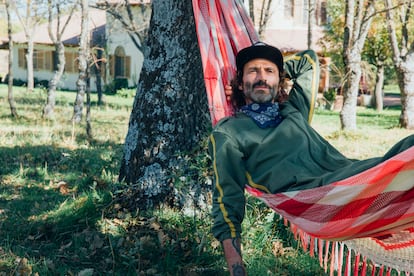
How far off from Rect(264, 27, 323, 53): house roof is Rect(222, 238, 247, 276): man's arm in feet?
71.5

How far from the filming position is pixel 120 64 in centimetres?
2933

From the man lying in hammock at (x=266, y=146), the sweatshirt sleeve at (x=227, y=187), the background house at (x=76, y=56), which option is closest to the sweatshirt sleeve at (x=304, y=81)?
the man lying in hammock at (x=266, y=146)

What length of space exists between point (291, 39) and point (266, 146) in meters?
23.8

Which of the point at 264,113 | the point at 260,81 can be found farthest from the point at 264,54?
the point at 264,113

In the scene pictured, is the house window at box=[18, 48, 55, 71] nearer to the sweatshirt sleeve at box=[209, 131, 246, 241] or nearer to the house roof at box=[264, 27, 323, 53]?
the house roof at box=[264, 27, 323, 53]

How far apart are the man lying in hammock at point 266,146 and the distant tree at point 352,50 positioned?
8.34m

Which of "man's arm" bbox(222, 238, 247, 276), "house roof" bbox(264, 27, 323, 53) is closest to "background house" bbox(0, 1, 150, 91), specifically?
"house roof" bbox(264, 27, 323, 53)

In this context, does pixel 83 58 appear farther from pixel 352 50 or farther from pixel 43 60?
pixel 43 60

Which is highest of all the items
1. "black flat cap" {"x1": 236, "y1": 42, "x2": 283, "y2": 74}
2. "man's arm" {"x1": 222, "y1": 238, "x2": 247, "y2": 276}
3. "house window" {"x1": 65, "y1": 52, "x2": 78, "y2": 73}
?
"house window" {"x1": 65, "y1": 52, "x2": 78, "y2": 73}

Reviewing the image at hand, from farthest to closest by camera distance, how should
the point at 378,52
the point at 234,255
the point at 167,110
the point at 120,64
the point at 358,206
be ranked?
the point at 120,64 → the point at 378,52 → the point at 167,110 → the point at 234,255 → the point at 358,206

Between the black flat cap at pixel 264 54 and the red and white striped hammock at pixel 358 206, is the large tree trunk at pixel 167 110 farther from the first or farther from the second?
the black flat cap at pixel 264 54

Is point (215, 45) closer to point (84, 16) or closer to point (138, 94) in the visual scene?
point (138, 94)

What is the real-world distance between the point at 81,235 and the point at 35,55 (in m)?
29.6

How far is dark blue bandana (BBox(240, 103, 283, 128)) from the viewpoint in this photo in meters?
3.15
